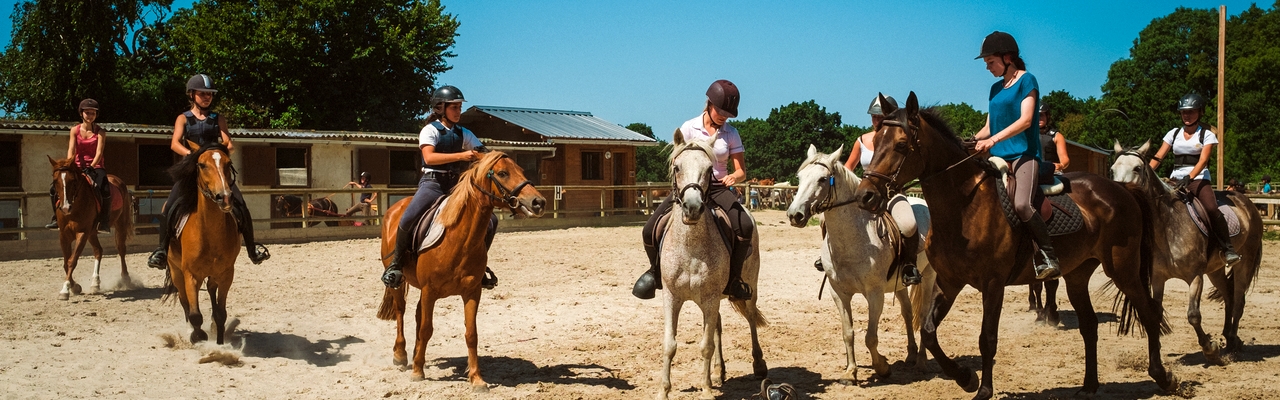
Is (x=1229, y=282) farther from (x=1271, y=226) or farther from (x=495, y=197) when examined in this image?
(x=1271, y=226)

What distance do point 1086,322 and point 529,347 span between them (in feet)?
15.6

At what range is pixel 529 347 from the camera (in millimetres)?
8297

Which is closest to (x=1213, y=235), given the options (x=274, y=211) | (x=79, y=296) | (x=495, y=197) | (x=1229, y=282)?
(x=1229, y=282)


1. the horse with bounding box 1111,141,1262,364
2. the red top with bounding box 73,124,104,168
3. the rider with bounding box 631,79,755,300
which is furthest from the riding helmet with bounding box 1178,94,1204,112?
the red top with bounding box 73,124,104,168

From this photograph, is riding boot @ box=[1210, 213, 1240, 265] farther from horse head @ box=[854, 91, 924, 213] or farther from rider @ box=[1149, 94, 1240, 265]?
horse head @ box=[854, 91, 924, 213]

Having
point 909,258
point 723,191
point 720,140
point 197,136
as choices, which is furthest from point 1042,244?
point 197,136

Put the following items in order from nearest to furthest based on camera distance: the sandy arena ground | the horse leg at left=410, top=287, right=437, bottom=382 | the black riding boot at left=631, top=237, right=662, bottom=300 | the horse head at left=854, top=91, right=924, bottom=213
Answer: the horse head at left=854, top=91, right=924, bottom=213 → the black riding boot at left=631, top=237, right=662, bottom=300 → the sandy arena ground → the horse leg at left=410, top=287, right=437, bottom=382

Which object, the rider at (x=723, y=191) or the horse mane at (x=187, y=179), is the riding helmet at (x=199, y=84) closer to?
the horse mane at (x=187, y=179)

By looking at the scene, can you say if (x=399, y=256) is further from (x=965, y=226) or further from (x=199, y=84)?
(x=965, y=226)

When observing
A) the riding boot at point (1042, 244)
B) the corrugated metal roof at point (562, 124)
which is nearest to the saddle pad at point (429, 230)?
the riding boot at point (1042, 244)

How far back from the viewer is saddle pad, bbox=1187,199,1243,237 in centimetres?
793

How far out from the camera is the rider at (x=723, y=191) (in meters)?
6.13

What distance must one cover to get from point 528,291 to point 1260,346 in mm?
8135

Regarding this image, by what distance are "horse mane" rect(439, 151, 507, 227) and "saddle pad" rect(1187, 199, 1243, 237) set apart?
6288mm
